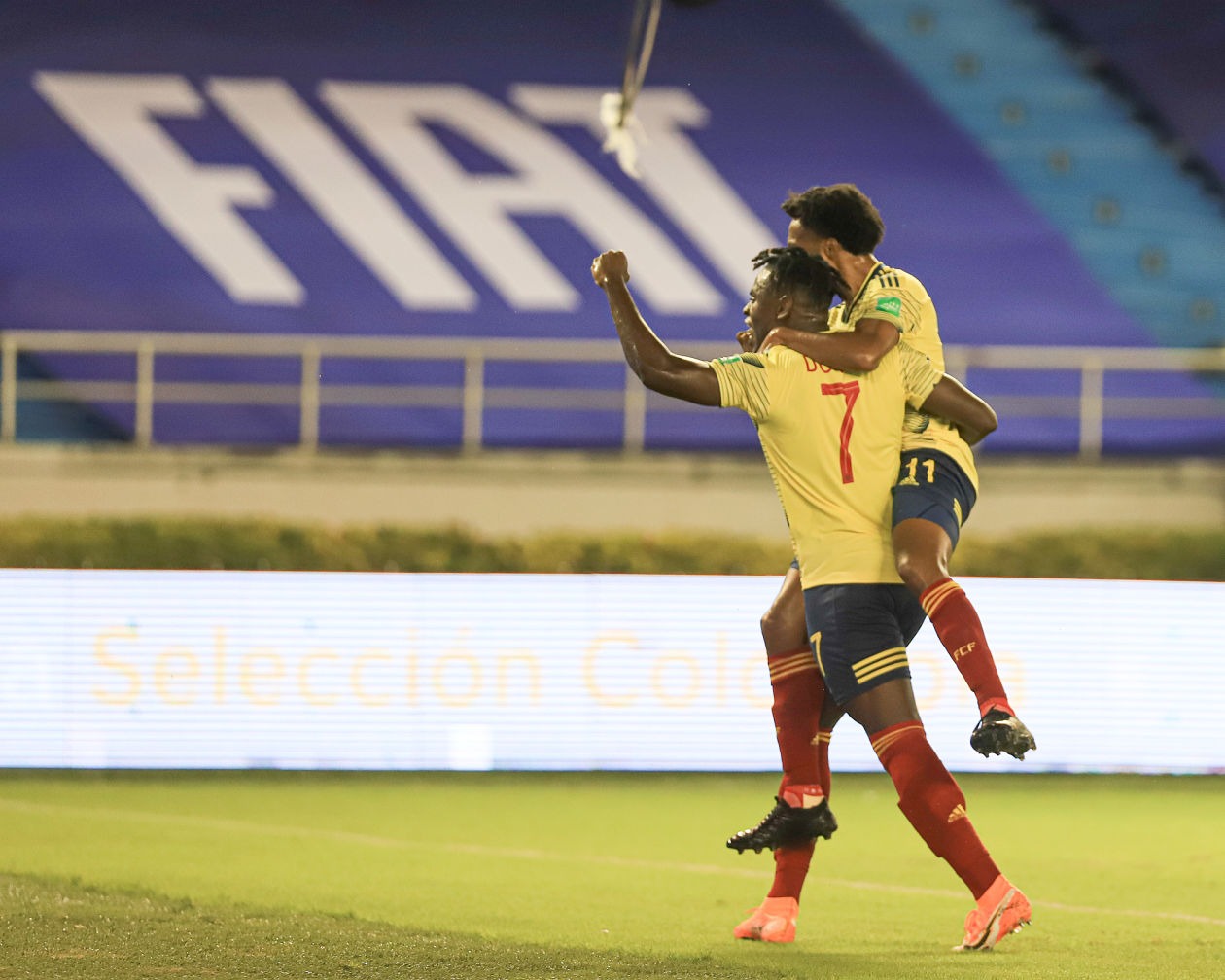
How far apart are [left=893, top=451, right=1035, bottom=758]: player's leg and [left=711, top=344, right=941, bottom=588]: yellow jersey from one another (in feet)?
0.25

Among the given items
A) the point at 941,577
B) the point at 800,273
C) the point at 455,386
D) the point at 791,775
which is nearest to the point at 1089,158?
the point at 455,386

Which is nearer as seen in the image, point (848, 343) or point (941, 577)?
point (941, 577)

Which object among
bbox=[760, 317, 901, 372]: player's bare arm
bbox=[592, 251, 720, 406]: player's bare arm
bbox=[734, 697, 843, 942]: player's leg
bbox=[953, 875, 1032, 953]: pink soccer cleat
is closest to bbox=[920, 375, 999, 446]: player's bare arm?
bbox=[760, 317, 901, 372]: player's bare arm

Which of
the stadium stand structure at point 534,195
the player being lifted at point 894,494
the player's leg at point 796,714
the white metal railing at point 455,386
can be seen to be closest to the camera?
the player being lifted at point 894,494

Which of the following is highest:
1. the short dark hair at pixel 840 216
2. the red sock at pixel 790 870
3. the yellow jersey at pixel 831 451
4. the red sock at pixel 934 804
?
the short dark hair at pixel 840 216

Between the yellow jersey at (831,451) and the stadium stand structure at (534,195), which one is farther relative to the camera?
the stadium stand structure at (534,195)

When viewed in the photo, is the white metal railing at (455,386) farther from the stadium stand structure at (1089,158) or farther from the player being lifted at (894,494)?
the player being lifted at (894,494)

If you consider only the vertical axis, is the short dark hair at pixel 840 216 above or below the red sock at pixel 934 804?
above

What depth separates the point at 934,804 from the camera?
17.8 feet

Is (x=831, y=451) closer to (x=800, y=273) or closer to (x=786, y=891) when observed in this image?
(x=800, y=273)

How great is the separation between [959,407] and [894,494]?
1.24 ft

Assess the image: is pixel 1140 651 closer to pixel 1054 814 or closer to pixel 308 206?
pixel 1054 814

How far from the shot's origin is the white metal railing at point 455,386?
1538cm

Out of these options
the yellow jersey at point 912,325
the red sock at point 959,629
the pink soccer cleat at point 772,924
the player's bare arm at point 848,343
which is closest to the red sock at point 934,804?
the red sock at point 959,629
